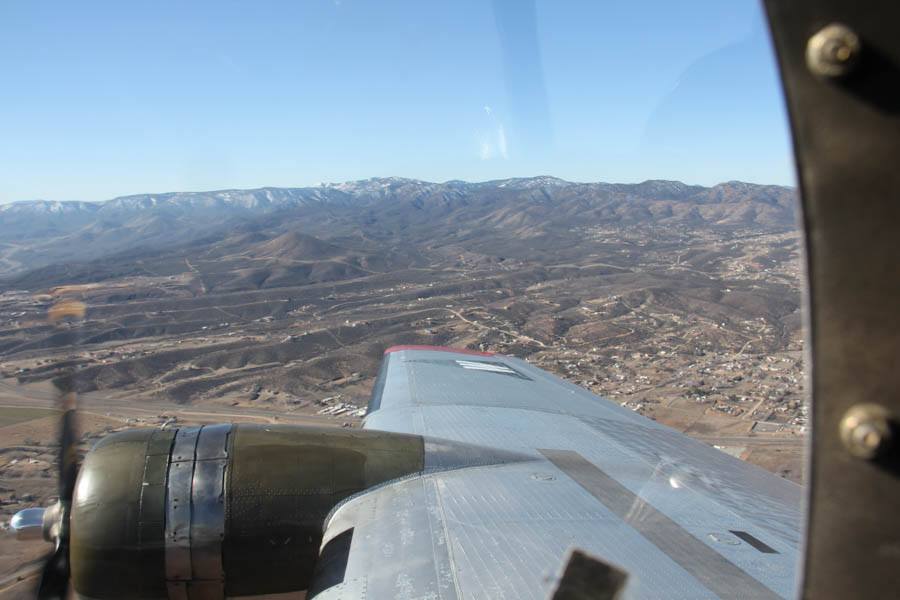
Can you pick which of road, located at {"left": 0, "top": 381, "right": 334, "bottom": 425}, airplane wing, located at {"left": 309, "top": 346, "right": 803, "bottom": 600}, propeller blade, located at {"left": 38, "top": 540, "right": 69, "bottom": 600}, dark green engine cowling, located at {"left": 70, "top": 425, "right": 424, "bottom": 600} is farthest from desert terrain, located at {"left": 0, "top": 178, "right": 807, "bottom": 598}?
airplane wing, located at {"left": 309, "top": 346, "right": 803, "bottom": 600}

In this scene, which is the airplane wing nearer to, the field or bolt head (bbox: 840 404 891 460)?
bolt head (bbox: 840 404 891 460)

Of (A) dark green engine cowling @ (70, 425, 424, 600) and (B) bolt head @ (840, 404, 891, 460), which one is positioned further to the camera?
(A) dark green engine cowling @ (70, 425, 424, 600)

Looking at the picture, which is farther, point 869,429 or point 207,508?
point 207,508

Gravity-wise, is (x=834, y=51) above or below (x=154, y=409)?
above

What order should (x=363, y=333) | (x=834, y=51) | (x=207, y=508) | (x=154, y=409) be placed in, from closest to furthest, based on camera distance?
(x=834, y=51) → (x=207, y=508) → (x=154, y=409) → (x=363, y=333)

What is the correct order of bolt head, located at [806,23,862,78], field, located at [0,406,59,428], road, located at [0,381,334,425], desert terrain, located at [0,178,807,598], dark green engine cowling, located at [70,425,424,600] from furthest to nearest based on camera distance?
road, located at [0,381,334,425]
field, located at [0,406,59,428]
desert terrain, located at [0,178,807,598]
dark green engine cowling, located at [70,425,424,600]
bolt head, located at [806,23,862,78]

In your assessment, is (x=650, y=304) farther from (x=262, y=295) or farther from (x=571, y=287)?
(x=262, y=295)

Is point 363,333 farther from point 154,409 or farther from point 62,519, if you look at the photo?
point 62,519

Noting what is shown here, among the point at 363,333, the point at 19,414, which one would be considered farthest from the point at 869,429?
the point at 363,333
